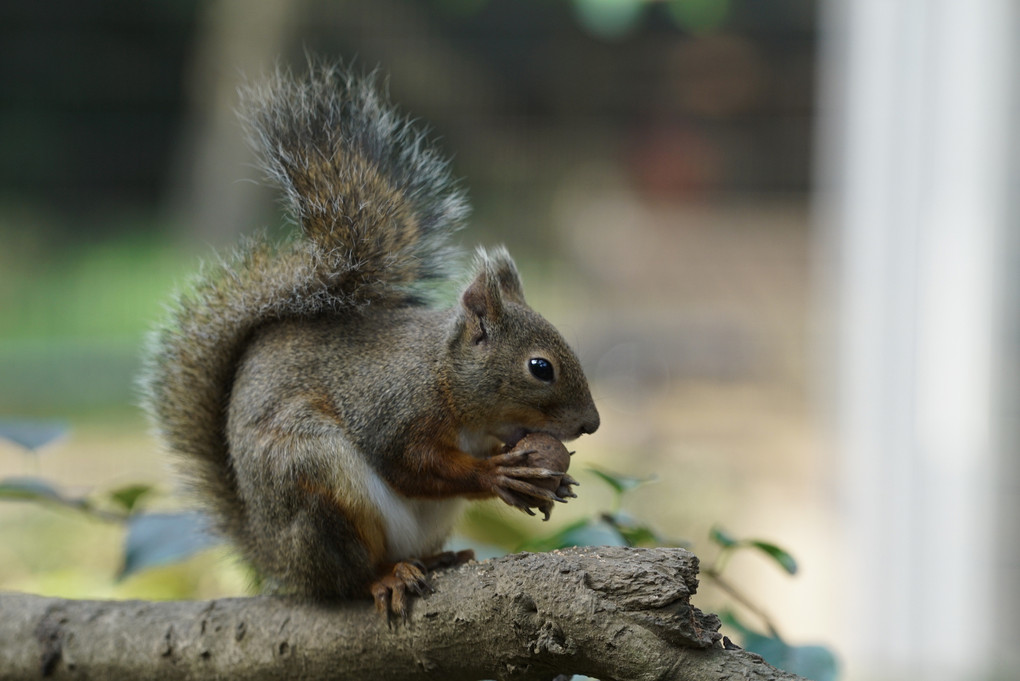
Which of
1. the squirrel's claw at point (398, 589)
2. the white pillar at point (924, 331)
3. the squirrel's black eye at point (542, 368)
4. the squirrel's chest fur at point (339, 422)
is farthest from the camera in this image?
the white pillar at point (924, 331)

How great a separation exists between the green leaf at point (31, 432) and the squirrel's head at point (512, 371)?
1.62 feet

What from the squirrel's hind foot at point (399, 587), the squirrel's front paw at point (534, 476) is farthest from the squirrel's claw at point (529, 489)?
the squirrel's hind foot at point (399, 587)

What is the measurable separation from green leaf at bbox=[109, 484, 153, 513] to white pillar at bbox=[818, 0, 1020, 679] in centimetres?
278

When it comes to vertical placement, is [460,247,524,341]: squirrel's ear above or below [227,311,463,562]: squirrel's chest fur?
above

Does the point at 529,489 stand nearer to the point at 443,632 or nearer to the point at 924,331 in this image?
the point at 443,632

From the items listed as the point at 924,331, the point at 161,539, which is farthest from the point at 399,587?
the point at 924,331

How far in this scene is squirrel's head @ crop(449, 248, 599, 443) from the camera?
4.27ft

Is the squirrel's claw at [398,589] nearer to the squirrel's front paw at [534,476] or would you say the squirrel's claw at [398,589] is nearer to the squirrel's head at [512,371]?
the squirrel's front paw at [534,476]

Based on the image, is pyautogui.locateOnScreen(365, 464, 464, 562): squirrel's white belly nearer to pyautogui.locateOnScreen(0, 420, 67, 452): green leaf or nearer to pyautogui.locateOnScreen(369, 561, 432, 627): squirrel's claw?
pyautogui.locateOnScreen(369, 561, 432, 627): squirrel's claw

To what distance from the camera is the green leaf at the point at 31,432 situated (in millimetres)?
1266

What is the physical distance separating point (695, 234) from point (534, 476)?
3.76 metres

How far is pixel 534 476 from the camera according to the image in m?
1.11

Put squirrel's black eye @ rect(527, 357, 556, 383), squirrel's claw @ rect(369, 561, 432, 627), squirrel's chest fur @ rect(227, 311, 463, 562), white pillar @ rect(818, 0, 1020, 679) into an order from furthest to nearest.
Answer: white pillar @ rect(818, 0, 1020, 679), squirrel's black eye @ rect(527, 357, 556, 383), squirrel's chest fur @ rect(227, 311, 463, 562), squirrel's claw @ rect(369, 561, 432, 627)

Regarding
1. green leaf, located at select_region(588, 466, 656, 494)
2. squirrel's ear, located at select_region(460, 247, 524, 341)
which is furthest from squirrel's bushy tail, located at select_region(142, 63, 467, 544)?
green leaf, located at select_region(588, 466, 656, 494)
